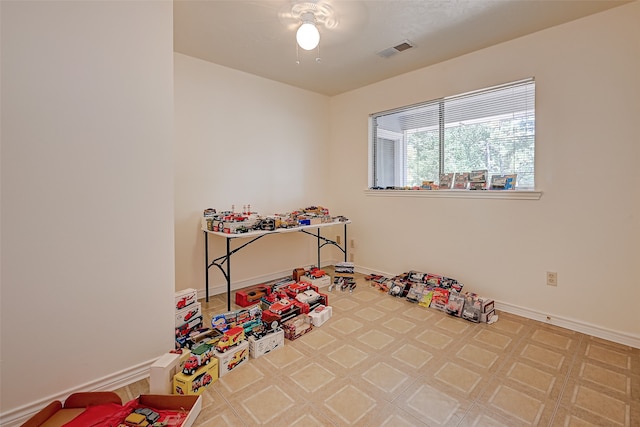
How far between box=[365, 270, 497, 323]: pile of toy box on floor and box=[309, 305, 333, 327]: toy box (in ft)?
2.87

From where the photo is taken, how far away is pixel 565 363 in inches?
75.8

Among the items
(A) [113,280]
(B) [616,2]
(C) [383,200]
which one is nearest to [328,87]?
(C) [383,200]

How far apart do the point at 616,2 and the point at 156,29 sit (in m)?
3.09

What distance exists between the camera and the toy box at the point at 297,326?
2.26 m

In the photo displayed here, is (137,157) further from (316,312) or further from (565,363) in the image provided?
(565,363)

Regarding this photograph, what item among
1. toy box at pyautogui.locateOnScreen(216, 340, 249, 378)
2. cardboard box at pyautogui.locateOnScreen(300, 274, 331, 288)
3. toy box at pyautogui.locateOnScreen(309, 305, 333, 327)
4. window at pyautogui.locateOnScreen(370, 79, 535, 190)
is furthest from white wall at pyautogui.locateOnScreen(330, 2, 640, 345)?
toy box at pyautogui.locateOnScreen(216, 340, 249, 378)

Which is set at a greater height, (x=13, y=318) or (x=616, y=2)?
(x=616, y=2)

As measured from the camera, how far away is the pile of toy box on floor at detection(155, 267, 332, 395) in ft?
5.28

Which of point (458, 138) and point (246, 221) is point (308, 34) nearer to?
point (246, 221)

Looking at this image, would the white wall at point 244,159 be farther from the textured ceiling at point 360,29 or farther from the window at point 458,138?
the window at point 458,138

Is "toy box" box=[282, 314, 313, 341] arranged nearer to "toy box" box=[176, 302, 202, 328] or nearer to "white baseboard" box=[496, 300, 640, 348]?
"toy box" box=[176, 302, 202, 328]

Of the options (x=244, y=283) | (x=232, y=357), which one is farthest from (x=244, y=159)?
(x=232, y=357)

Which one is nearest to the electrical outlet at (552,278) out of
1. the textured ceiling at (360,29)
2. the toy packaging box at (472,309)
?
the toy packaging box at (472,309)

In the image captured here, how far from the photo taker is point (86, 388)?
161 centimetres
